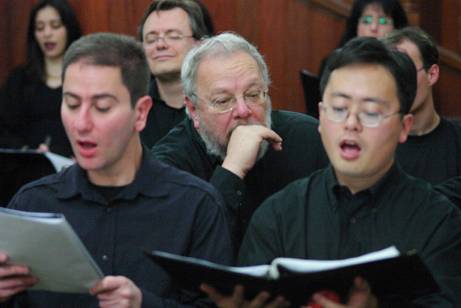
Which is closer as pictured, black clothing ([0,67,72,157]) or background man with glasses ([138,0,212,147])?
background man with glasses ([138,0,212,147])

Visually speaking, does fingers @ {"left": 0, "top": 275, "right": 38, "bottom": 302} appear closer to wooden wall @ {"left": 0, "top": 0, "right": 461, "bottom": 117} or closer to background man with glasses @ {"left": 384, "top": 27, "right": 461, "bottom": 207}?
background man with glasses @ {"left": 384, "top": 27, "right": 461, "bottom": 207}

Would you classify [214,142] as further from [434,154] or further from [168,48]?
[168,48]

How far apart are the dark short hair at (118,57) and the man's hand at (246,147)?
0.49m

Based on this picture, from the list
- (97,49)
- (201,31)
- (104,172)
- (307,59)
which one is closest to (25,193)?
(104,172)

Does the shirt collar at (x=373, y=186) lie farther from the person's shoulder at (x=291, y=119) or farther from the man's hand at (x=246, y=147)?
the person's shoulder at (x=291, y=119)

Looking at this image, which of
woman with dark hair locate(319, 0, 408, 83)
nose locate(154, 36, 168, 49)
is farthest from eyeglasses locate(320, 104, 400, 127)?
woman with dark hair locate(319, 0, 408, 83)

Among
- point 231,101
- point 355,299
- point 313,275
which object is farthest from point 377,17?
point 313,275

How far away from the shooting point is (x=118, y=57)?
8.80ft

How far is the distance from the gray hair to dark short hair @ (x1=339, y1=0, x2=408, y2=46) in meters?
1.85

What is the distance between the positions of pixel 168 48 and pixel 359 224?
7.00 ft

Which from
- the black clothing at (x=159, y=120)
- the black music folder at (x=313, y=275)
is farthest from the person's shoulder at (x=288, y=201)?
the black clothing at (x=159, y=120)

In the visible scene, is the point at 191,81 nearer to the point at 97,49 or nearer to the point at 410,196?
the point at 97,49

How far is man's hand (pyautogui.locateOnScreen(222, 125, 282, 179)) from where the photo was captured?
3.14 m

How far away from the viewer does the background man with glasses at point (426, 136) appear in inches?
143
